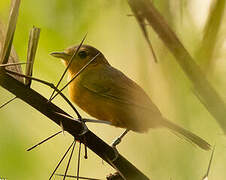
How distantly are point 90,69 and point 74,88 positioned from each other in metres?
0.65

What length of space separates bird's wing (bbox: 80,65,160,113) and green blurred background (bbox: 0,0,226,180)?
0.61 metres

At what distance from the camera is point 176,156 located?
5.28 ft

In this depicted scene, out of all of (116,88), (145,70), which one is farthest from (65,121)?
(116,88)

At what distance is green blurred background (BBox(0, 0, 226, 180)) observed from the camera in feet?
5.54

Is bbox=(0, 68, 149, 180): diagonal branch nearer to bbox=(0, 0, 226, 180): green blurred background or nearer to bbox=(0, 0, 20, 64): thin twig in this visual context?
bbox=(0, 0, 20, 64): thin twig

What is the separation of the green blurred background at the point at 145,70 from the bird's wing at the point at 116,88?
1.99 ft

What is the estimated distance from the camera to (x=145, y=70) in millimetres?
1894

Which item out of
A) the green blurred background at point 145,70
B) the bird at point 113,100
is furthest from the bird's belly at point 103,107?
the green blurred background at point 145,70

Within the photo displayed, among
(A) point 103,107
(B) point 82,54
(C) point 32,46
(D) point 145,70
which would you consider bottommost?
(A) point 103,107

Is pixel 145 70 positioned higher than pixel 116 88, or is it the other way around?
pixel 145 70

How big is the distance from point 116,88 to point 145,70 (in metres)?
1.70

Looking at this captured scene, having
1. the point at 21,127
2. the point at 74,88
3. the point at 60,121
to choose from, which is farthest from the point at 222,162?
the point at 74,88

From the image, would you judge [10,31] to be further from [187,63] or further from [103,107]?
[103,107]

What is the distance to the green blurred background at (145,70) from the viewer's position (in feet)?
5.54
